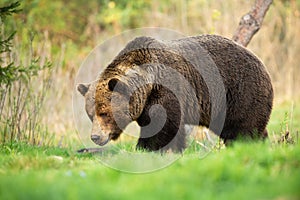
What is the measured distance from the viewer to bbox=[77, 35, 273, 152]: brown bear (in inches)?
277

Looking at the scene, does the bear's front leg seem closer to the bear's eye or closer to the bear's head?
the bear's head

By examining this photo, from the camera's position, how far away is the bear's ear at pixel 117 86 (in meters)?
6.83

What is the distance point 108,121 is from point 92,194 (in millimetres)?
3300

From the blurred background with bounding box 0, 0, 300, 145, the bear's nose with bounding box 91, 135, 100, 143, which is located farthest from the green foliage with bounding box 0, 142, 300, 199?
the blurred background with bounding box 0, 0, 300, 145

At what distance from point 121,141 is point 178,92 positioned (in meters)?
2.93

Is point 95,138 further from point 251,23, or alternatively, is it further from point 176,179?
point 251,23

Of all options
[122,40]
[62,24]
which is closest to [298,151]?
[122,40]

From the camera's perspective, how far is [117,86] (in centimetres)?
691

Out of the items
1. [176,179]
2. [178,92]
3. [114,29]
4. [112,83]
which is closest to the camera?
[176,179]

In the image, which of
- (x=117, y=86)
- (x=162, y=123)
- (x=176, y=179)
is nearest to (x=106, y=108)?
(x=117, y=86)

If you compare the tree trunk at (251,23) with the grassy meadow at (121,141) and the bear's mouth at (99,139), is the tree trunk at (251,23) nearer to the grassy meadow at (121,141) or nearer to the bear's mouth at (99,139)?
the grassy meadow at (121,141)

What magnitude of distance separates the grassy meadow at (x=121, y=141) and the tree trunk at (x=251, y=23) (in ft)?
3.75

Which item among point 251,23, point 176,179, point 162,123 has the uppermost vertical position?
point 251,23

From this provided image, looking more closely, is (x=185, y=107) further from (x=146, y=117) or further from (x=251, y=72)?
(x=251, y=72)
